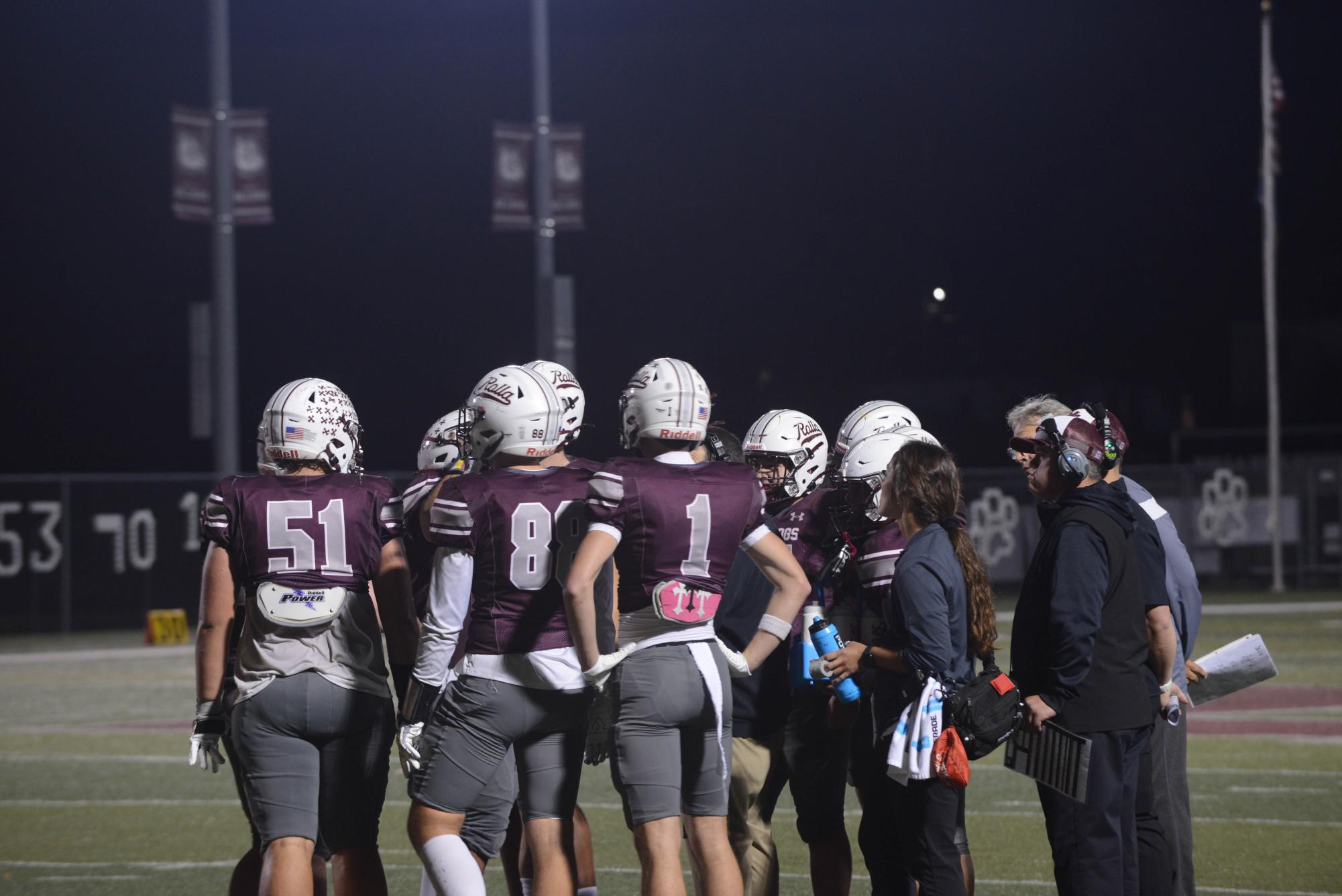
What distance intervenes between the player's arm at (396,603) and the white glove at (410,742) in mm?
170

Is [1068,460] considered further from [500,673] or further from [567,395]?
[500,673]

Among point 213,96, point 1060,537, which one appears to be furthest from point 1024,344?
point 1060,537

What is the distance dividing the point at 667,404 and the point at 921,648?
106 centimetres

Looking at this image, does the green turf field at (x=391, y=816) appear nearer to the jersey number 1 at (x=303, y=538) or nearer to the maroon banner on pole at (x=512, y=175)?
the jersey number 1 at (x=303, y=538)

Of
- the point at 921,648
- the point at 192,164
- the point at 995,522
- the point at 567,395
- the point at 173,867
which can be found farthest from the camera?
the point at 995,522

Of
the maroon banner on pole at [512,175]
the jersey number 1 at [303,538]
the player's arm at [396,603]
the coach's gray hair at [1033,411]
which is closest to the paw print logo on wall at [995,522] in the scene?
the maroon banner on pole at [512,175]

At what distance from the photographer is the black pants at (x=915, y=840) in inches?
206

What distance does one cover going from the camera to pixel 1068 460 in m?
→ 5.20

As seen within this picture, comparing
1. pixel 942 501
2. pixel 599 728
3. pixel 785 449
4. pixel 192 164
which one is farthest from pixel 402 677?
pixel 192 164

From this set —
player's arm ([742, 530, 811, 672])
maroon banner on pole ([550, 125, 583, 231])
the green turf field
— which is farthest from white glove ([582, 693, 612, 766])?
maroon banner on pole ([550, 125, 583, 231])

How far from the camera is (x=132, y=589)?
25906mm

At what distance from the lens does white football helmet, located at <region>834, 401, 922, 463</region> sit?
663 centimetres

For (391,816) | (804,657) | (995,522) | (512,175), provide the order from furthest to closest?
(995,522) → (512,175) → (391,816) → (804,657)

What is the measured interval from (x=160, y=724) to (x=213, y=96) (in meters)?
10.7
